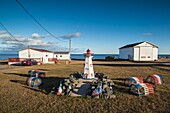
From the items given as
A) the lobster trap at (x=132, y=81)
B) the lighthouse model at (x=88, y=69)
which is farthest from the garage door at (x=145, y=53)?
the lighthouse model at (x=88, y=69)

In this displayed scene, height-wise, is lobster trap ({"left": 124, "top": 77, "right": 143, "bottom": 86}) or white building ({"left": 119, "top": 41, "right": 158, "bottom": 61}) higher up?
white building ({"left": 119, "top": 41, "right": 158, "bottom": 61})

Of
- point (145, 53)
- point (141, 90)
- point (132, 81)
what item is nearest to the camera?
point (141, 90)

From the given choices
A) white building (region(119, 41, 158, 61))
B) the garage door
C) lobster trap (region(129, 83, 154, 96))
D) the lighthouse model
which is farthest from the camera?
the garage door

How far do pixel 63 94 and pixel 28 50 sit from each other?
3498 centimetres

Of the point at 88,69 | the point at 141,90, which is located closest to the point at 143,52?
the point at 88,69

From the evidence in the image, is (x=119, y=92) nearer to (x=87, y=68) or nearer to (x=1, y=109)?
(x=87, y=68)

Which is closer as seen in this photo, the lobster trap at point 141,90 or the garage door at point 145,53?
the lobster trap at point 141,90

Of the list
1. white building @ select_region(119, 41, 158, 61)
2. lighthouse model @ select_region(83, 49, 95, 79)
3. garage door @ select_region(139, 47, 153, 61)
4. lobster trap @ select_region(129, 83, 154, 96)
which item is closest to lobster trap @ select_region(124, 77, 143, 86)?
lobster trap @ select_region(129, 83, 154, 96)

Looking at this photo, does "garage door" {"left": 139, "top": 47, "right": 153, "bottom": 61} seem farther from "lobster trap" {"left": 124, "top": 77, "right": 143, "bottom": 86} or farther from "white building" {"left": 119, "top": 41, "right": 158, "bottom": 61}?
"lobster trap" {"left": 124, "top": 77, "right": 143, "bottom": 86}

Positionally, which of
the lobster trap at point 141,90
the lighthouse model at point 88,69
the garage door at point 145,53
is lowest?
the lobster trap at point 141,90

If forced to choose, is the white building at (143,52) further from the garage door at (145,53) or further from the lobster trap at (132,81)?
the lobster trap at (132,81)

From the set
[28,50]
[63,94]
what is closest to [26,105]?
[63,94]

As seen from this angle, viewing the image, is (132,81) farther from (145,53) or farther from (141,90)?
(145,53)

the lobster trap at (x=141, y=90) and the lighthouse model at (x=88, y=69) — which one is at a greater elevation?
the lighthouse model at (x=88, y=69)
